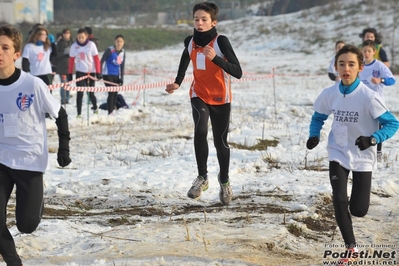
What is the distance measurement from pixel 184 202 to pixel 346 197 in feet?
7.60

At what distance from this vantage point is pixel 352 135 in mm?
4719

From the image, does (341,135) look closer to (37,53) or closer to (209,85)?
(209,85)

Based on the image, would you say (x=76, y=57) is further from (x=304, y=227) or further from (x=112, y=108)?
(x=304, y=227)

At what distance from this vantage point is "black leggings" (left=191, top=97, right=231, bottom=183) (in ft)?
20.4

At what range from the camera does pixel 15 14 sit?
55562 millimetres

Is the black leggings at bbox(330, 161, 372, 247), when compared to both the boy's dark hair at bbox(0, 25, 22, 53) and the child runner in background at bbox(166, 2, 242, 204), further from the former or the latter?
the boy's dark hair at bbox(0, 25, 22, 53)

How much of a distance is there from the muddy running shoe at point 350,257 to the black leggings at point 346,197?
46 millimetres

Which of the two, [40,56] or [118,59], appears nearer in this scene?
[40,56]

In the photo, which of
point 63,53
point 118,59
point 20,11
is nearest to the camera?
point 118,59

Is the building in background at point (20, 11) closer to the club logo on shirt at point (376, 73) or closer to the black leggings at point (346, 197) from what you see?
the club logo on shirt at point (376, 73)

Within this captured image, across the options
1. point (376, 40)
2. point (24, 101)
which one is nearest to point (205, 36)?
point (24, 101)

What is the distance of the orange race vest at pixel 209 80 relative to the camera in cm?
617

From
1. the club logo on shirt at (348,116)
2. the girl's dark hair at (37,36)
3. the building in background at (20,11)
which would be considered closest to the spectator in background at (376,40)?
the club logo on shirt at (348,116)

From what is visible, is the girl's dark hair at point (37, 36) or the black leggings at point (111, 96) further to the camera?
the black leggings at point (111, 96)
